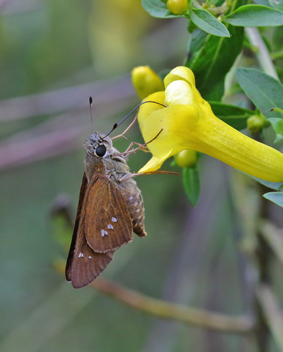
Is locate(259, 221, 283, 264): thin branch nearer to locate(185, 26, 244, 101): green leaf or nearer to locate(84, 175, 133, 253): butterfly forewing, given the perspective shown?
locate(84, 175, 133, 253): butterfly forewing

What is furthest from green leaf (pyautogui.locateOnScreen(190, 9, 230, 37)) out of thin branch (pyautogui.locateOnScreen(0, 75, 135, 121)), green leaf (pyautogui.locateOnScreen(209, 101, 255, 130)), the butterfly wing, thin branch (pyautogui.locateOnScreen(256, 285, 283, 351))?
thin branch (pyautogui.locateOnScreen(0, 75, 135, 121))

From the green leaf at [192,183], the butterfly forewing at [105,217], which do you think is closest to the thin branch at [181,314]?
the butterfly forewing at [105,217]

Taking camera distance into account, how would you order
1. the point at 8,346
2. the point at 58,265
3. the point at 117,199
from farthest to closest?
the point at 8,346
the point at 58,265
the point at 117,199

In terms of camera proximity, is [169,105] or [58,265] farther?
[58,265]

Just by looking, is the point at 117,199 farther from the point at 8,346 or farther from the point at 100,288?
the point at 8,346


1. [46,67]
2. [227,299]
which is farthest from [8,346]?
[46,67]
